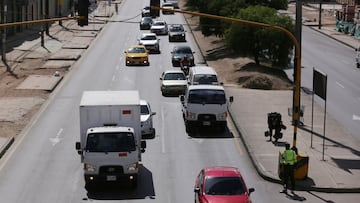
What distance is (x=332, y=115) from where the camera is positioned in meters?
41.8

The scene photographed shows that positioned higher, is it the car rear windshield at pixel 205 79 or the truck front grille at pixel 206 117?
the car rear windshield at pixel 205 79

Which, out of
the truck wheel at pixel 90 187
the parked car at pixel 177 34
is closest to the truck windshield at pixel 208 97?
the truck wheel at pixel 90 187

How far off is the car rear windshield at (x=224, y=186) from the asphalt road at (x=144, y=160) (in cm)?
257

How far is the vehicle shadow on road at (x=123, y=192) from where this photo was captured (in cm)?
2520

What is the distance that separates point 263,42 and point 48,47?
2442 cm

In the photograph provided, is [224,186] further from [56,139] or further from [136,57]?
[136,57]

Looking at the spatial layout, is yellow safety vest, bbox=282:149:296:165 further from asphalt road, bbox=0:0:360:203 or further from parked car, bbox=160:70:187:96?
parked car, bbox=160:70:187:96

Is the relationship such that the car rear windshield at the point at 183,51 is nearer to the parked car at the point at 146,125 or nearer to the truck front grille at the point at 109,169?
the parked car at the point at 146,125

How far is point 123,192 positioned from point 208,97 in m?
11.3

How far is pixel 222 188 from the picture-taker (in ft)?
72.8

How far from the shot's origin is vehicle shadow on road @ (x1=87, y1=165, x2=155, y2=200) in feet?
82.7

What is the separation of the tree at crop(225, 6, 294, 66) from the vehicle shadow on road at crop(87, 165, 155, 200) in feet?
99.3

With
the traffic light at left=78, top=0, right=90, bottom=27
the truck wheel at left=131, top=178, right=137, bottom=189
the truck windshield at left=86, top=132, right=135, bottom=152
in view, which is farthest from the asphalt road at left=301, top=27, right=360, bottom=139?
the truck windshield at left=86, top=132, right=135, bottom=152

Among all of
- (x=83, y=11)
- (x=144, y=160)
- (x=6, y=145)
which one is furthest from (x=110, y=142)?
(x=6, y=145)
